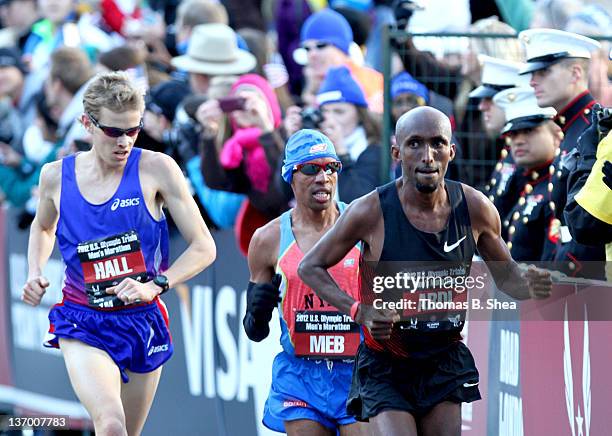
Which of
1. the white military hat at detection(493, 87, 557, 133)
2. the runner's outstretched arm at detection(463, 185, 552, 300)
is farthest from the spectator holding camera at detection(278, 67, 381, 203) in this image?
the runner's outstretched arm at detection(463, 185, 552, 300)

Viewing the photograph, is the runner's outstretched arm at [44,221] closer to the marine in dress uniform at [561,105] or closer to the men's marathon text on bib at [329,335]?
the men's marathon text on bib at [329,335]

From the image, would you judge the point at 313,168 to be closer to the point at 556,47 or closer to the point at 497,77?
the point at 556,47

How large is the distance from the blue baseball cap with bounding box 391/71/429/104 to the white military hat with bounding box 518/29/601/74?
147cm

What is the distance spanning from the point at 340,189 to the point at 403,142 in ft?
9.44

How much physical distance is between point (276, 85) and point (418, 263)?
15.4 feet

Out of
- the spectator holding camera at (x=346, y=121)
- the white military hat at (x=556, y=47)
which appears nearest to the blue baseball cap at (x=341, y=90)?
the spectator holding camera at (x=346, y=121)

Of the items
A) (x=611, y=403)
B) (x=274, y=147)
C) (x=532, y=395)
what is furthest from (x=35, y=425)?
(x=611, y=403)

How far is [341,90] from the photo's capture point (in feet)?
30.8

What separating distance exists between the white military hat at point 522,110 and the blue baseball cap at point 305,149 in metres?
1.31

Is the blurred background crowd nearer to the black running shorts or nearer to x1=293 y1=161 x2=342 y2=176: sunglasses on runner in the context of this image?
x1=293 y1=161 x2=342 y2=176: sunglasses on runner

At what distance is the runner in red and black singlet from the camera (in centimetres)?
612

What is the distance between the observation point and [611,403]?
6.24m

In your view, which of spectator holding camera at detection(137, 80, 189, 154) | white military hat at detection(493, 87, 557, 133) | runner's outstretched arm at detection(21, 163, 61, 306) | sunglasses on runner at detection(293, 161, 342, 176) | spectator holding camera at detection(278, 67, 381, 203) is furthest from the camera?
spectator holding camera at detection(137, 80, 189, 154)

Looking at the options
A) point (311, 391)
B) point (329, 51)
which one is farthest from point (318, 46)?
point (311, 391)
